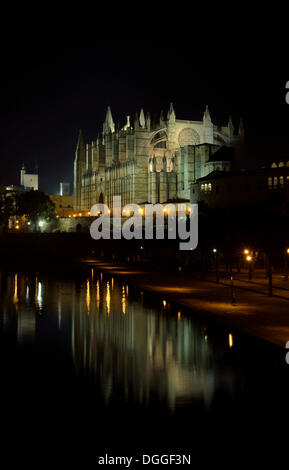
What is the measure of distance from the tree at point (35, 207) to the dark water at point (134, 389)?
76050 millimetres

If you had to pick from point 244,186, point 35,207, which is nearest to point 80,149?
point 35,207

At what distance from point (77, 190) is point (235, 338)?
97945 mm

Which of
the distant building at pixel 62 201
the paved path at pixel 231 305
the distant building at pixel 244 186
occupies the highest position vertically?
the distant building at pixel 62 201

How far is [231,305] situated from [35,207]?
2995 inches

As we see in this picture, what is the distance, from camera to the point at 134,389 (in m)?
10.3

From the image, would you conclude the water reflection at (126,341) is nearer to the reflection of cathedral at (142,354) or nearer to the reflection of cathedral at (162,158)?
the reflection of cathedral at (142,354)

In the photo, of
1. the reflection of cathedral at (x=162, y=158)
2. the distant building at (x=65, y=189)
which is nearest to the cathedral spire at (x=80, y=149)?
the reflection of cathedral at (x=162, y=158)

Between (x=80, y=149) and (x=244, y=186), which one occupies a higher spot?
(x=80, y=149)

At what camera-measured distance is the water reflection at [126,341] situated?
411 inches

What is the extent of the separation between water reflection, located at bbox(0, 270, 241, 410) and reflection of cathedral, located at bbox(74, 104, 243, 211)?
1986 inches

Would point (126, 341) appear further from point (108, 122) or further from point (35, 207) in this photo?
point (108, 122)

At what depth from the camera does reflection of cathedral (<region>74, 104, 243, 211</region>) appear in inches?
2987

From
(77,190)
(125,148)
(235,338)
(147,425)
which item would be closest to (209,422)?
(147,425)
